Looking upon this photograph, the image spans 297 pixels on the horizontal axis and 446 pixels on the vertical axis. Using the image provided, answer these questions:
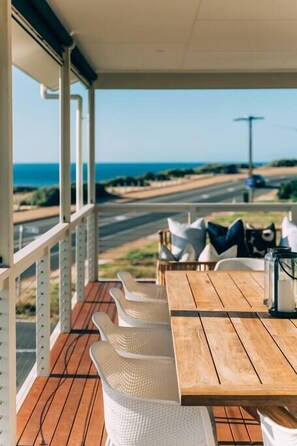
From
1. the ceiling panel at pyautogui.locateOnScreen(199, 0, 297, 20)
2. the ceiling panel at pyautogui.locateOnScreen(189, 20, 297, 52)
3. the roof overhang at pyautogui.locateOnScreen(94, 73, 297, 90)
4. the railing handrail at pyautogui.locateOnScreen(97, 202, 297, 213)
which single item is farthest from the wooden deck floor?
the roof overhang at pyautogui.locateOnScreen(94, 73, 297, 90)

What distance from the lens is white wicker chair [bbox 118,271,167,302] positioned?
3.77 metres

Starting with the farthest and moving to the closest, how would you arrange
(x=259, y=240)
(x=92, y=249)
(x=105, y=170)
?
(x=105, y=170)
(x=92, y=249)
(x=259, y=240)

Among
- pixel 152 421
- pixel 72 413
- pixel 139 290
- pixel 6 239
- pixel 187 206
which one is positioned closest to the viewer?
pixel 152 421

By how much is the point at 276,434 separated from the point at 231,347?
0.54 metres

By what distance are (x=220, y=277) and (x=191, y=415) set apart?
1.68 m

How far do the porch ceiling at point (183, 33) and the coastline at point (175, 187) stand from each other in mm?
24182

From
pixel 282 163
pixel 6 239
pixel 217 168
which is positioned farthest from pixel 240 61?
pixel 217 168

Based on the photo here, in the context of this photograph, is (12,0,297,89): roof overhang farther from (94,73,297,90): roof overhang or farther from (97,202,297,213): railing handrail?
(97,202,297,213): railing handrail

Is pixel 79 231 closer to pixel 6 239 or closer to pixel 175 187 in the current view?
pixel 6 239

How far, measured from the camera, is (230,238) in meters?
5.86

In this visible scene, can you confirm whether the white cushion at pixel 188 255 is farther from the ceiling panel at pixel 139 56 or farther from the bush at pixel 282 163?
the bush at pixel 282 163

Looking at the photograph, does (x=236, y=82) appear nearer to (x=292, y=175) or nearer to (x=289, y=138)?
(x=289, y=138)

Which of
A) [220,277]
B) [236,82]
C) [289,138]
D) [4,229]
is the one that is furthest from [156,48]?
[289,138]

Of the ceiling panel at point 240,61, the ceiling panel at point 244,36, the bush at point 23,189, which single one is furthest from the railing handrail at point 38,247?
the bush at point 23,189
